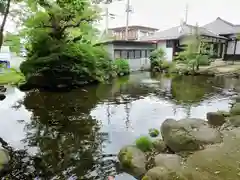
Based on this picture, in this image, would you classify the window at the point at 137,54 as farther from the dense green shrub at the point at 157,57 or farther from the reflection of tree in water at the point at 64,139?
the reflection of tree in water at the point at 64,139

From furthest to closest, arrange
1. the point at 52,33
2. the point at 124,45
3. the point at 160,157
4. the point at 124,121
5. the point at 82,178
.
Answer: the point at 124,45 < the point at 52,33 < the point at 124,121 < the point at 160,157 < the point at 82,178

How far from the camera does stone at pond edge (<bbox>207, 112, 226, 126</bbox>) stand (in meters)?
6.74

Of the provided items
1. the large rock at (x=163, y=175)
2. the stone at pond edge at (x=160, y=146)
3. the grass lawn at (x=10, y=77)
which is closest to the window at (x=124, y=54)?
the grass lawn at (x=10, y=77)

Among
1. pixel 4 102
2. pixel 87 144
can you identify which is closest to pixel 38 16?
pixel 4 102

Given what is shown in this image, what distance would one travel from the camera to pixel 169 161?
4.22 m

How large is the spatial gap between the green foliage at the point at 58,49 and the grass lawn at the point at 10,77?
1.63m

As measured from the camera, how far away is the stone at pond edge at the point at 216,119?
22.1 feet

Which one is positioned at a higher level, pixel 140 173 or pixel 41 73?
pixel 41 73

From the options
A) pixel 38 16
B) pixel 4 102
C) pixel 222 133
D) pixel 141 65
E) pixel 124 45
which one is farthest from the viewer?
pixel 141 65

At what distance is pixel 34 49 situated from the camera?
1379 centimetres

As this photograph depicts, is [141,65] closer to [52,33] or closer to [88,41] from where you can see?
[88,41]

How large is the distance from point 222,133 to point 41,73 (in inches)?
424

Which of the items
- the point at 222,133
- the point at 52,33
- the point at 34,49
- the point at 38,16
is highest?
→ the point at 38,16

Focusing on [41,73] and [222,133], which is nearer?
[222,133]
